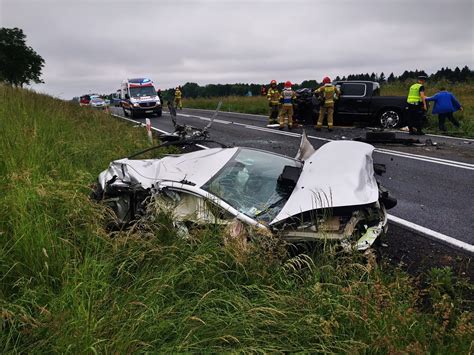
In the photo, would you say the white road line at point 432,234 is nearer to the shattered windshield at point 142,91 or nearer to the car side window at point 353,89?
the car side window at point 353,89

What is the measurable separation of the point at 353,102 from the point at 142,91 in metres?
12.8

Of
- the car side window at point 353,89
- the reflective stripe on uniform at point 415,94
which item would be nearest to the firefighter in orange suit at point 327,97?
the car side window at point 353,89

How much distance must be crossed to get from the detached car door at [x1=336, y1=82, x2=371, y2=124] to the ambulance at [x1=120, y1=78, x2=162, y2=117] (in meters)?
11.4

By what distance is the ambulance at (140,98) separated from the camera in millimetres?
20172

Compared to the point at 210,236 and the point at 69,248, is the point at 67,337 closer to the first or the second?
the point at 69,248

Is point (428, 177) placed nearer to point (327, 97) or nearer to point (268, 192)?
point (268, 192)

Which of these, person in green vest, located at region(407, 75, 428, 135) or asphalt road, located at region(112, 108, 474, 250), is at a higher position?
person in green vest, located at region(407, 75, 428, 135)

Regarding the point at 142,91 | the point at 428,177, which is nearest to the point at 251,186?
the point at 428,177

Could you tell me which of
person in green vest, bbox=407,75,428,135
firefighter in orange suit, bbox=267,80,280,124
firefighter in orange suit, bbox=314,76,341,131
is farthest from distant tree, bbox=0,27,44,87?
person in green vest, bbox=407,75,428,135

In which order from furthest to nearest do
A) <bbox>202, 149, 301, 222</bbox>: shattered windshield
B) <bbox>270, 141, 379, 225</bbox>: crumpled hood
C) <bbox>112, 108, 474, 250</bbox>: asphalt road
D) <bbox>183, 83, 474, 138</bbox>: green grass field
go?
<bbox>183, 83, 474, 138</bbox>: green grass field, <bbox>112, 108, 474, 250</bbox>: asphalt road, <bbox>202, 149, 301, 222</bbox>: shattered windshield, <bbox>270, 141, 379, 225</bbox>: crumpled hood

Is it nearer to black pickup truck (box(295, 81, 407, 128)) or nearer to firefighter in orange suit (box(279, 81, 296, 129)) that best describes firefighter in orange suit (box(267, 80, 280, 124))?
firefighter in orange suit (box(279, 81, 296, 129))

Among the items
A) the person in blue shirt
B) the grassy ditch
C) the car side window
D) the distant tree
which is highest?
the distant tree

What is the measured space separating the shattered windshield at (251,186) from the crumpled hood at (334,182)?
186 millimetres

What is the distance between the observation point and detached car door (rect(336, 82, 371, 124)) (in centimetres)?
1221
